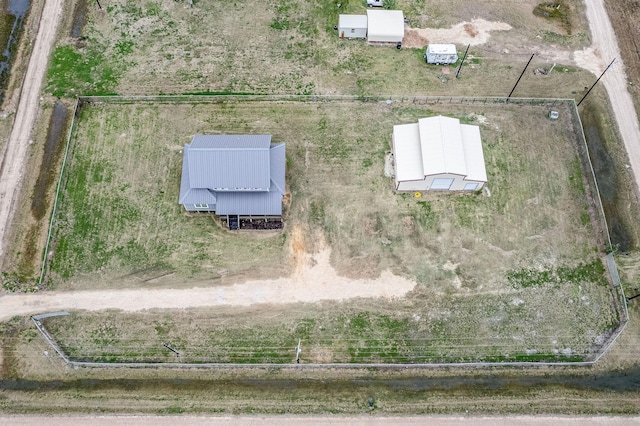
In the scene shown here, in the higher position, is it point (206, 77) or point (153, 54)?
point (153, 54)

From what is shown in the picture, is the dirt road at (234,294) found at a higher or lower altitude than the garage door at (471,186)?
lower

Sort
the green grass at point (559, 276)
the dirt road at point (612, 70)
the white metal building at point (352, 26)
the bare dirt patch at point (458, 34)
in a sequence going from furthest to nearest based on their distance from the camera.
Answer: the bare dirt patch at point (458, 34), the white metal building at point (352, 26), the dirt road at point (612, 70), the green grass at point (559, 276)

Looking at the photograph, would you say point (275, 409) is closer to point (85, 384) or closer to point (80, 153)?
point (85, 384)

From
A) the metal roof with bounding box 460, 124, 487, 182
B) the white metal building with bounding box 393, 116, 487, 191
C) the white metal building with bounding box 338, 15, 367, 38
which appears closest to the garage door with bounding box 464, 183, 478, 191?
the white metal building with bounding box 393, 116, 487, 191

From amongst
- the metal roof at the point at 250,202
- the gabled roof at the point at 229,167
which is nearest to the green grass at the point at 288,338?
the metal roof at the point at 250,202

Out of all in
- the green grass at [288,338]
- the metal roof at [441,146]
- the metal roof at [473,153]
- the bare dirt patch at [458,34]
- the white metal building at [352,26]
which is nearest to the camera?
the green grass at [288,338]

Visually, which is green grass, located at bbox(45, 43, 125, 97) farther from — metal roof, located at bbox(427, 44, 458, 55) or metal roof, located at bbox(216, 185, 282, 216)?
metal roof, located at bbox(427, 44, 458, 55)

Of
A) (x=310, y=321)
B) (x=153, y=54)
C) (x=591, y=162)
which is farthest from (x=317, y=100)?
(x=591, y=162)

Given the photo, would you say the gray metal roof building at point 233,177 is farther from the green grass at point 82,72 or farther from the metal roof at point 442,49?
the metal roof at point 442,49
